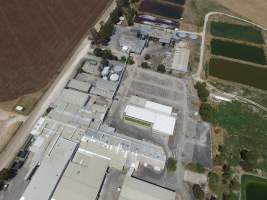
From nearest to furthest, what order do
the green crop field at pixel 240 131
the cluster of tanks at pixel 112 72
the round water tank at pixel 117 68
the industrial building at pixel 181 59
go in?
the green crop field at pixel 240 131 < the cluster of tanks at pixel 112 72 < the round water tank at pixel 117 68 < the industrial building at pixel 181 59

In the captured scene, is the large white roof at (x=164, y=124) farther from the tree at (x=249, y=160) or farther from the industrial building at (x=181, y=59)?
the industrial building at (x=181, y=59)

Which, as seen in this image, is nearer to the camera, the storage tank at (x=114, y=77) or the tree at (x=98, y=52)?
the storage tank at (x=114, y=77)

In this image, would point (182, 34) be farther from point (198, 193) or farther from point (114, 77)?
point (198, 193)

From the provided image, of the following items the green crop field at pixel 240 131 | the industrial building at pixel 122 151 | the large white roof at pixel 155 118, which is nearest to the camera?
the industrial building at pixel 122 151

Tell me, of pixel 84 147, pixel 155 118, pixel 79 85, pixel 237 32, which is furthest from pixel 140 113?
pixel 237 32

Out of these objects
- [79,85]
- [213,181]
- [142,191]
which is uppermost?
[79,85]

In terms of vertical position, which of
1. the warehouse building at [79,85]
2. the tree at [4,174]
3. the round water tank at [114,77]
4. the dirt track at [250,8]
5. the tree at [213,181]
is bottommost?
the tree at [4,174]

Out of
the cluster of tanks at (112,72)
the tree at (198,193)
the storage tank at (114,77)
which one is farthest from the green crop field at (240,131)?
the cluster of tanks at (112,72)
